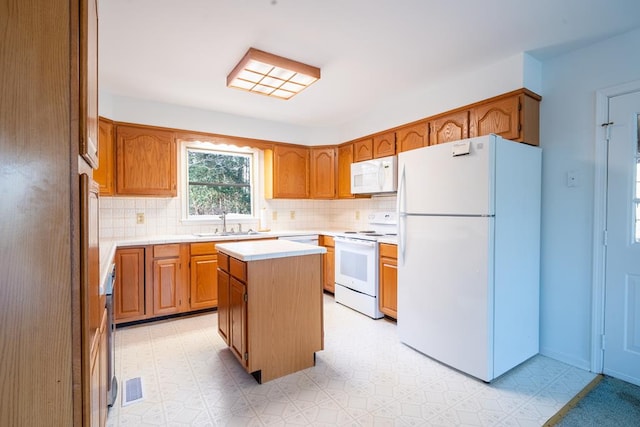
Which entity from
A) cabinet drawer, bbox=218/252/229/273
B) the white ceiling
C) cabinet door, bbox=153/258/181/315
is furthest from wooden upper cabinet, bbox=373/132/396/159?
cabinet door, bbox=153/258/181/315

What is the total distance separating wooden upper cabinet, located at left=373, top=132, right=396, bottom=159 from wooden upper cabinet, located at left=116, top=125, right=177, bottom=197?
2452 mm

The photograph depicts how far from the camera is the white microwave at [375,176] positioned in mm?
3543

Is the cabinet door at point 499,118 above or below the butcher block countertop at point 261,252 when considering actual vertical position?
above

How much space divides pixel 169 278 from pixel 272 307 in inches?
67.5

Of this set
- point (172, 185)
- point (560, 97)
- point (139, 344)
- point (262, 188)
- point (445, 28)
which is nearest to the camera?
point (445, 28)

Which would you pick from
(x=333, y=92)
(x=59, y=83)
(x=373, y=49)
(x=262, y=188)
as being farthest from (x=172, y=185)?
(x=59, y=83)

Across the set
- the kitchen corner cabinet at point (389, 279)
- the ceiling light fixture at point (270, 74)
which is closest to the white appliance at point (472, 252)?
the kitchen corner cabinet at point (389, 279)

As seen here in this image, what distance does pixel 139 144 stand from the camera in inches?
136

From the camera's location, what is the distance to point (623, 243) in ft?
7.22

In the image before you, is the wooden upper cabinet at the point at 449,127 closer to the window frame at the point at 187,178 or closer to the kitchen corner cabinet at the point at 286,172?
the kitchen corner cabinet at the point at 286,172

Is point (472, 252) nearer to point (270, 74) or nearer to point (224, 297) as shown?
point (224, 297)

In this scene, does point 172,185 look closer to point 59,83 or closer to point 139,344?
point 139,344

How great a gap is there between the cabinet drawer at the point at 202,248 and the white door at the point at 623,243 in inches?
141

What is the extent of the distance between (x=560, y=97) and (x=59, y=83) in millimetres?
3197
